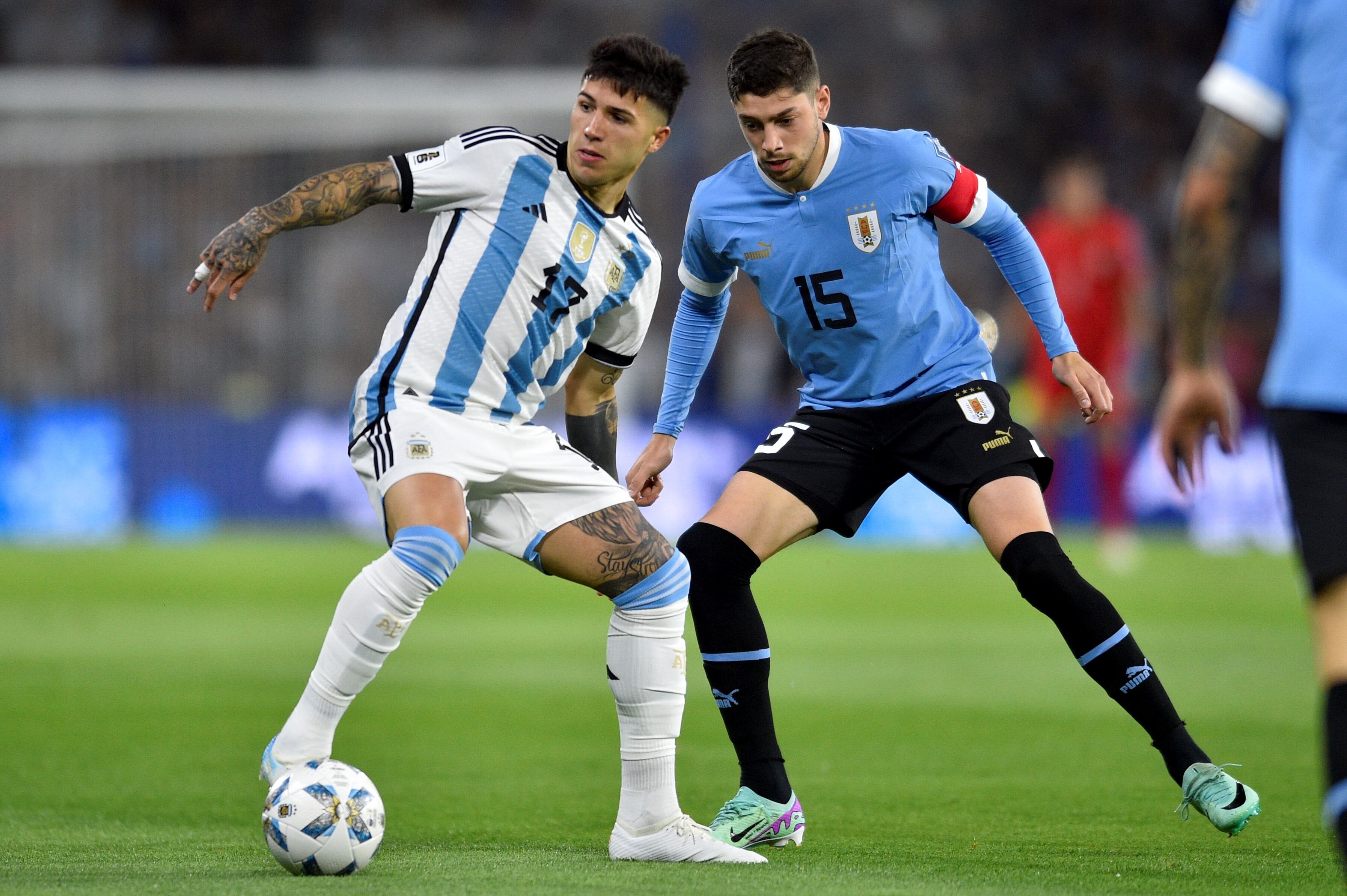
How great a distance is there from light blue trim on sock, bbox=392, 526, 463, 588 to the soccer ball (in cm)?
54

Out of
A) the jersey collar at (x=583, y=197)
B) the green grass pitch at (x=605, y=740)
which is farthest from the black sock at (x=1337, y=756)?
the jersey collar at (x=583, y=197)

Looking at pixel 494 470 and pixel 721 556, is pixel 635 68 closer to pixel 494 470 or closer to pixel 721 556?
pixel 494 470

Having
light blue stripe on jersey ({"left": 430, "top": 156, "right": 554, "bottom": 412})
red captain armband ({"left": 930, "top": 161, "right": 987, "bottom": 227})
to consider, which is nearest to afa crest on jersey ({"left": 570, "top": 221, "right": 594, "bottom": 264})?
light blue stripe on jersey ({"left": 430, "top": 156, "right": 554, "bottom": 412})

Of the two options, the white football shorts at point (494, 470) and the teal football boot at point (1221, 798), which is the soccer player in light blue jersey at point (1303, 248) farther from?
the white football shorts at point (494, 470)

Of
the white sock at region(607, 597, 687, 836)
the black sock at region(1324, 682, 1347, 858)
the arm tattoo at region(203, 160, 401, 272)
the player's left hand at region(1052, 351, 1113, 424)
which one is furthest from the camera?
the player's left hand at region(1052, 351, 1113, 424)

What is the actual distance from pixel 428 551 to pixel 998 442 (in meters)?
1.83

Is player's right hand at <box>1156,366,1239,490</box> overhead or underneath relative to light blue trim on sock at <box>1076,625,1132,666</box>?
overhead

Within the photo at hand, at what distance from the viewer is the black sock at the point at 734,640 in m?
4.99

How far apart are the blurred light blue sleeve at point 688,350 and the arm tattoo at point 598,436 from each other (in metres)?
0.29

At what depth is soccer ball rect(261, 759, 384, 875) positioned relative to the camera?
409cm

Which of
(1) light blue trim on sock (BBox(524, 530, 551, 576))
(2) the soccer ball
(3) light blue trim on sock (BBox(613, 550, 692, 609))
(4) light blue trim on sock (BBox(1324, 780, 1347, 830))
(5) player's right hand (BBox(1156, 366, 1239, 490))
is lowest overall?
(2) the soccer ball

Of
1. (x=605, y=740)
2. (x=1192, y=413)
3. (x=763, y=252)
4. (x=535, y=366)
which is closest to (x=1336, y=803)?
(x=1192, y=413)

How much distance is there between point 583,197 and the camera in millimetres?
4770

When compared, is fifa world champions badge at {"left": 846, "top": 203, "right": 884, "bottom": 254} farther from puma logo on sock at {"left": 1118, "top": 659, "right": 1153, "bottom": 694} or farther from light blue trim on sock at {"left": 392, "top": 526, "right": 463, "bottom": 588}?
light blue trim on sock at {"left": 392, "top": 526, "right": 463, "bottom": 588}
